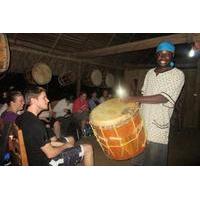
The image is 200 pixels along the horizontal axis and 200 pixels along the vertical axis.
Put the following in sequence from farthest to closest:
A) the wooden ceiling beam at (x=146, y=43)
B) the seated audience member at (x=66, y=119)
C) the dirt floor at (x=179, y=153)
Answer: the seated audience member at (x=66, y=119) < the dirt floor at (x=179, y=153) < the wooden ceiling beam at (x=146, y=43)

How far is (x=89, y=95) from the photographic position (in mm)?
10508

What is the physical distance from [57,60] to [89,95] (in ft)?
7.45

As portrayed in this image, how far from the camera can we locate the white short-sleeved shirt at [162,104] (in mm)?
3026

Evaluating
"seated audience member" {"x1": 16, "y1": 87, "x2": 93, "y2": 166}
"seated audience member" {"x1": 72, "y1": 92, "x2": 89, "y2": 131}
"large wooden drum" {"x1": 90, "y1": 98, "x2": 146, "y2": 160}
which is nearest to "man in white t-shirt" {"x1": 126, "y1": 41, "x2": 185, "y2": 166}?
"large wooden drum" {"x1": 90, "y1": 98, "x2": 146, "y2": 160}

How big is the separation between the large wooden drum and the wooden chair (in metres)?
0.91

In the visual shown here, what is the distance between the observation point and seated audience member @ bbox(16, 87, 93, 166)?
2670 mm

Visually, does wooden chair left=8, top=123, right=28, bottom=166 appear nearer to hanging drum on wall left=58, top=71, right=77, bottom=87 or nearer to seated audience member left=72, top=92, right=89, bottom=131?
seated audience member left=72, top=92, right=89, bottom=131

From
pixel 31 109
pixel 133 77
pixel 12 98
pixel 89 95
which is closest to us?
pixel 31 109

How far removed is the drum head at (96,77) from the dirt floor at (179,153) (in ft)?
8.21

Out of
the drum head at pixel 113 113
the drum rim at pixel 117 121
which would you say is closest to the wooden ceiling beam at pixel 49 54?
the drum head at pixel 113 113

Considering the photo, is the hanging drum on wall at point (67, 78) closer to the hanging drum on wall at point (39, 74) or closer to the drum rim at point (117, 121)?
the hanging drum on wall at point (39, 74)

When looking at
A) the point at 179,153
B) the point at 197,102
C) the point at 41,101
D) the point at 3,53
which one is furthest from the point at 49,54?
the point at 197,102
